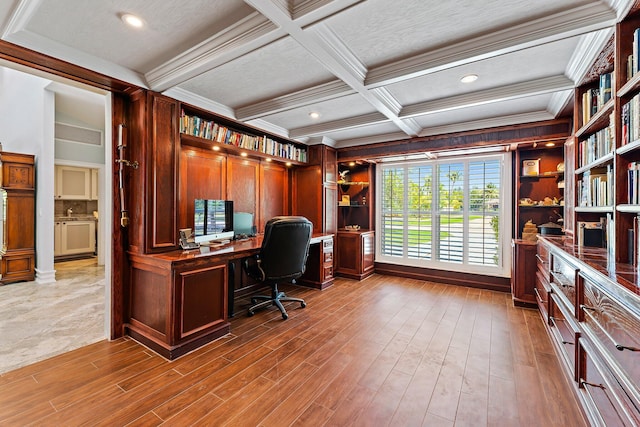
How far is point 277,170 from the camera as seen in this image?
462cm

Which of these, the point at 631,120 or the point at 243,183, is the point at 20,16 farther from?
the point at 631,120

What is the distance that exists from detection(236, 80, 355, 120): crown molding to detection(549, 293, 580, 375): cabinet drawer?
2.43 metres

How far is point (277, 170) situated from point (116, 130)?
234 centimetres

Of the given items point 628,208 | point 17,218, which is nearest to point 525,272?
point 628,208

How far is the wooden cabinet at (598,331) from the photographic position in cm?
113

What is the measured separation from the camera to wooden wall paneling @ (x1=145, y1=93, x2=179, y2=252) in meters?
2.58

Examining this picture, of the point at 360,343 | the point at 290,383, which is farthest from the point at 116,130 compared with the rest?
the point at 360,343

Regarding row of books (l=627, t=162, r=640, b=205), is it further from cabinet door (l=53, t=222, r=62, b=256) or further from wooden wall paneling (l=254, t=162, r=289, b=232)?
cabinet door (l=53, t=222, r=62, b=256)

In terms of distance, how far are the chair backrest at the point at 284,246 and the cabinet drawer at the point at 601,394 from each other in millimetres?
2294

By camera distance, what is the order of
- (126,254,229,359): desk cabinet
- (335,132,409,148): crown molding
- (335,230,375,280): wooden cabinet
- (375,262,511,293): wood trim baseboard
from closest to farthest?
1. (126,254,229,359): desk cabinet
2. (375,262,511,293): wood trim baseboard
3. (335,132,409,148): crown molding
4. (335,230,375,280): wooden cabinet

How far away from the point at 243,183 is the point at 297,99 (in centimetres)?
158

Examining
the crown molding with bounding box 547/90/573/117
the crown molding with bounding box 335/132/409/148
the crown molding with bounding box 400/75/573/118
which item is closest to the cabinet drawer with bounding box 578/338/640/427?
the crown molding with bounding box 400/75/573/118

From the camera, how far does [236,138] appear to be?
11.6 feet

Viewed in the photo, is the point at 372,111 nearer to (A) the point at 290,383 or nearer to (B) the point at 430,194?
(B) the point at 430,194
